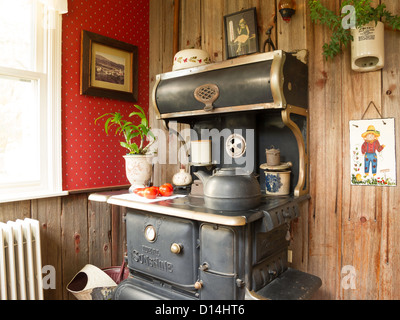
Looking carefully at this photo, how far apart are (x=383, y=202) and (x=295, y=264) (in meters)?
0.64

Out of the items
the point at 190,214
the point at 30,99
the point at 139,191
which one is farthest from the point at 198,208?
the point at 30,99

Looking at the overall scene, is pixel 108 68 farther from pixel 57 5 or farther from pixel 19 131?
pixel 19 131

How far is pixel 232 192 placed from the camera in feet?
4.61

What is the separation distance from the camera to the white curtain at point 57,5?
2014 mm

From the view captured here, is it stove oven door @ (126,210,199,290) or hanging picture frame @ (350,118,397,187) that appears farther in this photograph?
hanging picture frame @ (350,118,397,187)

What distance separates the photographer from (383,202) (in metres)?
1.64

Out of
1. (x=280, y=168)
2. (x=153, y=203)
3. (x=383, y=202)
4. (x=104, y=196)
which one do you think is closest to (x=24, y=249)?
(x=104, y=196)

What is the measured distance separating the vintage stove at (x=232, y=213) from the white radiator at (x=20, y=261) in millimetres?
548

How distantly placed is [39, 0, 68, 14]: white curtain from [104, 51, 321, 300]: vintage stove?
802 millimetres

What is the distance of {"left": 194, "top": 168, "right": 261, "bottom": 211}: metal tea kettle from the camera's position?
141cm

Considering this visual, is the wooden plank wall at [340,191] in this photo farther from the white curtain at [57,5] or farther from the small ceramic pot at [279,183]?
the white curtain at [57,5]

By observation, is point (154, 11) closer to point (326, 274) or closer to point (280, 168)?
point (280, 168)

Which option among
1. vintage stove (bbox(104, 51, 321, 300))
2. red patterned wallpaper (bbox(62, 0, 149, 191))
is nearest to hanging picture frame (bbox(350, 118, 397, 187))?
vintage stove (bbox(104, 51, 321, 300))

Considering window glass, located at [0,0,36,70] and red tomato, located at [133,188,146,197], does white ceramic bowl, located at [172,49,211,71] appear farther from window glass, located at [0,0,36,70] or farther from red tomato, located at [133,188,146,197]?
window glass, located at [0,0,36,70]
